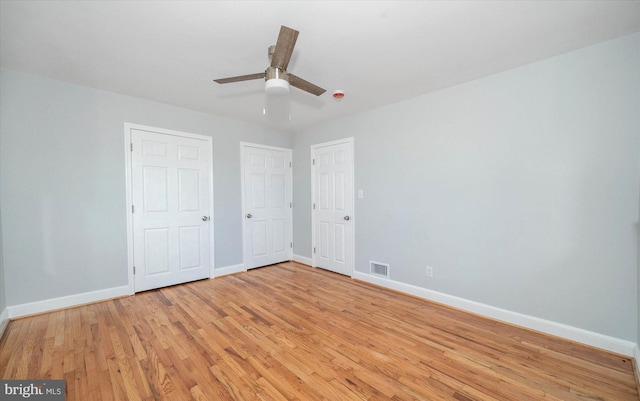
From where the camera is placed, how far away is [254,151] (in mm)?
4414

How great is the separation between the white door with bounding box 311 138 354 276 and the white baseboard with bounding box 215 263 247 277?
1.25 m

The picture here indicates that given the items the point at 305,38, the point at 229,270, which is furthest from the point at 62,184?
the point at 305,38

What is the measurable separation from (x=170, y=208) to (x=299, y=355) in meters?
2.72

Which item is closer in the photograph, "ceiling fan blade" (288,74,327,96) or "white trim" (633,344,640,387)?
"white trim" (633,344,640,387)

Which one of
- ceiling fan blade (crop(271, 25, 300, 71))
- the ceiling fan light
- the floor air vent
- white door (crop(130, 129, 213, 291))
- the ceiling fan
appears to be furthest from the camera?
the floor air vent

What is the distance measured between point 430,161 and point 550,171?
110cm

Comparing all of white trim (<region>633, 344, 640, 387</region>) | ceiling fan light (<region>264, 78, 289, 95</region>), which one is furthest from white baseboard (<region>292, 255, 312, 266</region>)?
white trim (<region>633, 344, 640, 387</region>)

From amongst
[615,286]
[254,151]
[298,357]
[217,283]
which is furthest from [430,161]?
[217,283]

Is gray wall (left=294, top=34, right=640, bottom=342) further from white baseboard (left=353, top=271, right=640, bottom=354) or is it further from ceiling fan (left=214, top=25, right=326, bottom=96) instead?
ceiling fan (left=214, top=25, right=326, bottom=96)

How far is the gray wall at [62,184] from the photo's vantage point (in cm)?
256

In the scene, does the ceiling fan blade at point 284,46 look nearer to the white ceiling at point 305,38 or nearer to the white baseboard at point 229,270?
the white ceiling at point 305,38

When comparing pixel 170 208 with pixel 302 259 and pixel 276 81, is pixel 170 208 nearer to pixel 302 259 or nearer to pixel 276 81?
pixel 302 259

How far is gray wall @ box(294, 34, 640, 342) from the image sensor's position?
2.03 m

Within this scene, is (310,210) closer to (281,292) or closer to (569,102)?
(281,292)
